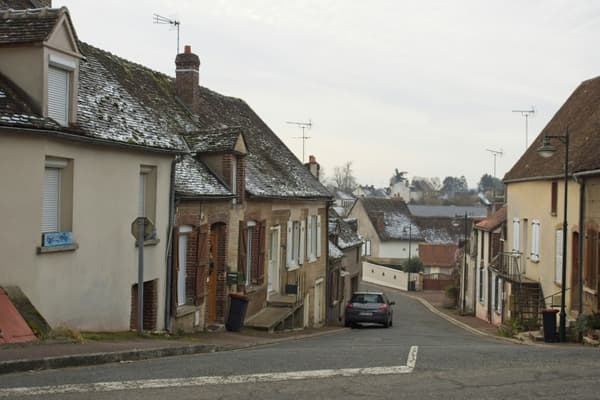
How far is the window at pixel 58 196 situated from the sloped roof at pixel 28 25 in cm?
208

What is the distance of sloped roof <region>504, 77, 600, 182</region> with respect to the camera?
2330 centimetres

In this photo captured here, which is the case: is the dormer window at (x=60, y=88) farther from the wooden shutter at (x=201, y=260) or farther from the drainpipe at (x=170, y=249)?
the wooden shutter at (x=201, y=260)

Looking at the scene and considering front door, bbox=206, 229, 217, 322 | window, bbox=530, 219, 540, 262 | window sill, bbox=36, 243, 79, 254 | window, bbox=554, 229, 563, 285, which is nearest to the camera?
window sill, bbox=36, 243, 79, 254

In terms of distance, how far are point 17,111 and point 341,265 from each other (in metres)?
27.1

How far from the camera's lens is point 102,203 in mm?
14453

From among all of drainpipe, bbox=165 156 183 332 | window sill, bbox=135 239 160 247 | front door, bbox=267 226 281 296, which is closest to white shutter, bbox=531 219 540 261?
front door, bbox=267 226 281 296

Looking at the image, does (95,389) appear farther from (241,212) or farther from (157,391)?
(241,212)

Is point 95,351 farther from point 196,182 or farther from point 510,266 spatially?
point 510,266

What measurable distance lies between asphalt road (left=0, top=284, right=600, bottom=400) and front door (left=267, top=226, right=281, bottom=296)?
1197 cm

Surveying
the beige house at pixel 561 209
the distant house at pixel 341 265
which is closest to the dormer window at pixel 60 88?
the beige house at pixel 561 209

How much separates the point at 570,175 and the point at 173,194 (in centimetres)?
1255

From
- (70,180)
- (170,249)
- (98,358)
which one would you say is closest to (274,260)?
(170,249)

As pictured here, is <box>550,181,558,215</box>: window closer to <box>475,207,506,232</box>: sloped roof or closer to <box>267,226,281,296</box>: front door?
<box>475,207,506,232</box>: sloped roof

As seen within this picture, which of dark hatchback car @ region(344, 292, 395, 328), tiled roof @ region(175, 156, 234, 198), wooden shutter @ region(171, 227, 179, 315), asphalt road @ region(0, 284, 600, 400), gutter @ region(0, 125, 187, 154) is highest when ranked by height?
gutter @ region(0, 125, 187, 154)
